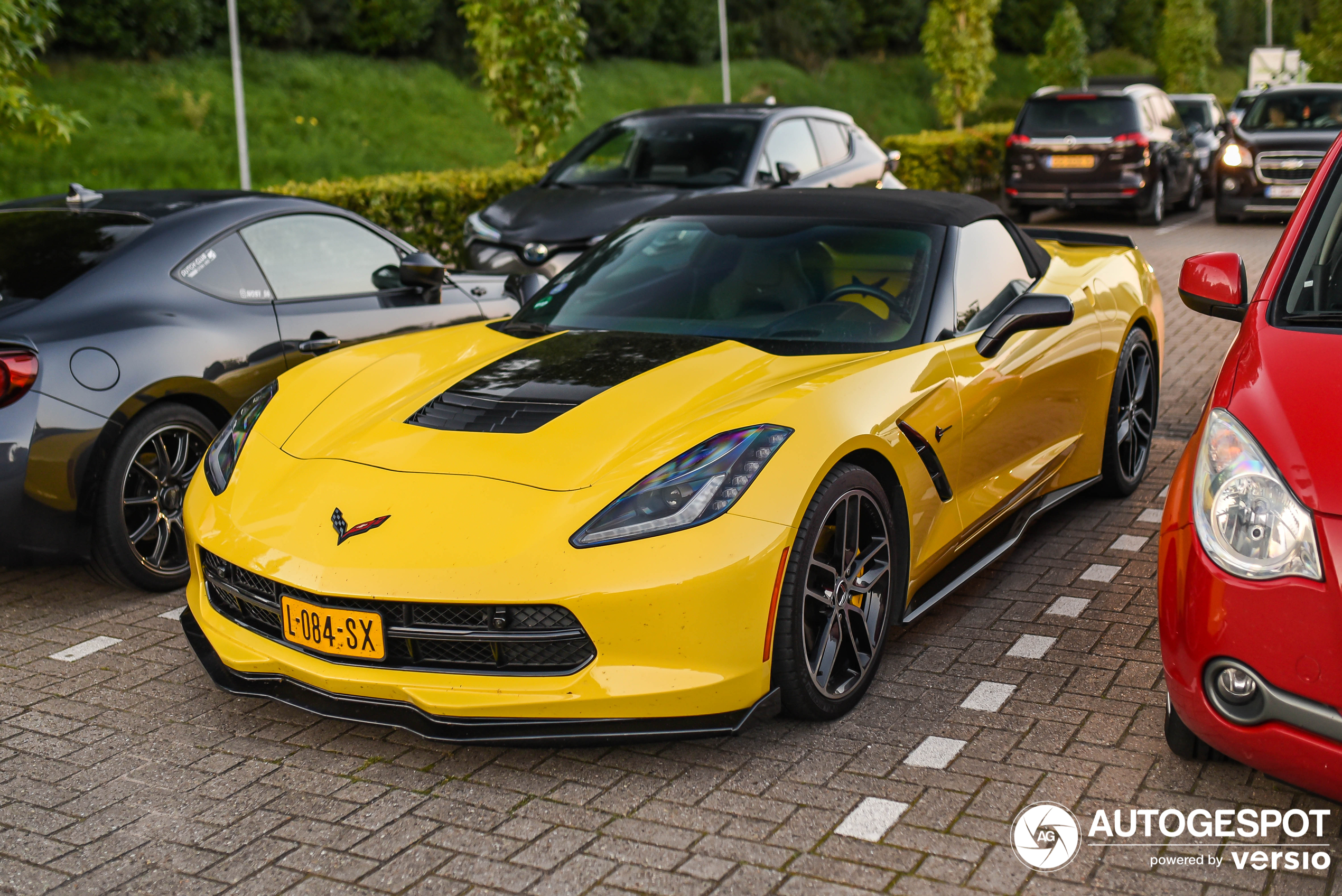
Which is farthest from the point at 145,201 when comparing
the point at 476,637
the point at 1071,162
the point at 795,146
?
the point at 1071,162

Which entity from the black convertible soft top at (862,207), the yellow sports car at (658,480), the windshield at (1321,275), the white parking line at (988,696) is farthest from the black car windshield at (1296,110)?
the white parking line at (988,696)

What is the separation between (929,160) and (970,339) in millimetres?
15832

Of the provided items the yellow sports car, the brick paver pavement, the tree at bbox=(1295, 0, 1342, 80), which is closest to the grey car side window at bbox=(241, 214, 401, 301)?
the yellow sports car

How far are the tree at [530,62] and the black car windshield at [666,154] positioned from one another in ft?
12.9

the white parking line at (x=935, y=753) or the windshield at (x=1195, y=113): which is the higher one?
the windshield at (x=1195, y=113)

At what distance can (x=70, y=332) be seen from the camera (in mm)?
4836

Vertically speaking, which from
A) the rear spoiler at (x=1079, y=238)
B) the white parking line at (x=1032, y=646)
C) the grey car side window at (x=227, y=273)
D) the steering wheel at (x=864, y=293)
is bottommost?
the white parking line at (x=1032, y=646)

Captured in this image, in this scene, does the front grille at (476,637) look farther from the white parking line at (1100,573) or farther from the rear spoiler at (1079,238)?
the rear spoiler at (1079,238)

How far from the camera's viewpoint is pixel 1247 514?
297cm

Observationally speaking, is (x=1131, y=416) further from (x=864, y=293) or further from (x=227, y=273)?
(x=227, y=273)

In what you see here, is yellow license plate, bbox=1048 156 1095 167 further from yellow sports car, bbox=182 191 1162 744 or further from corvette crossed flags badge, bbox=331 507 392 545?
corvette crossed flags badge, bbox=331 507 392 545

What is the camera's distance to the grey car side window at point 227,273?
5398mm

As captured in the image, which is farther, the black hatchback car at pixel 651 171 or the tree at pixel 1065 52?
the tree at pixel 1065 52

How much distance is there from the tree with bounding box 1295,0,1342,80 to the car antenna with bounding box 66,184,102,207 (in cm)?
3047
